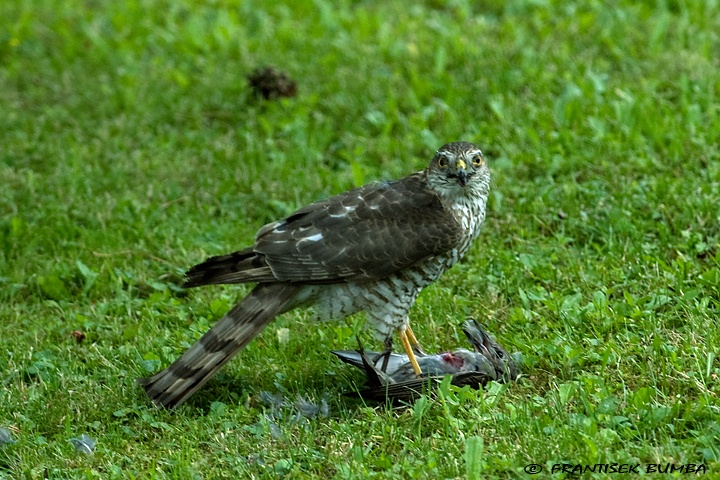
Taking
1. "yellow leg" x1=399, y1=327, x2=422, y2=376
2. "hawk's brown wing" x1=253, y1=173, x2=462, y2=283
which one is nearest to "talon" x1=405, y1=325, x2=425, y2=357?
"yellow leg" x1=399, y1=327, x2=422, y2=376

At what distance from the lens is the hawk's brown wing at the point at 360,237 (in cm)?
530

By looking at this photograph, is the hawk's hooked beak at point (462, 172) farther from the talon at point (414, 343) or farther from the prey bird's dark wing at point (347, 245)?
the talon at point (414, 343)

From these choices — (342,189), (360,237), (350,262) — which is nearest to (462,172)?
(360,237)

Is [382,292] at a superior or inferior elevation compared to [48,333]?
superior

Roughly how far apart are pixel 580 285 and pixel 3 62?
628 cm

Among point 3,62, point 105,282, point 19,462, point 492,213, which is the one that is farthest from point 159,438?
point 3,62

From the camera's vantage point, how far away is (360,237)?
541 centimetres

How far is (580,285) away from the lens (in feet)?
19.8

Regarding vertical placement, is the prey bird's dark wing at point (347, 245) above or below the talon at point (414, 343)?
above

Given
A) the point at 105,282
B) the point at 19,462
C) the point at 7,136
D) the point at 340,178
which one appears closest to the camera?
the point at 19,462

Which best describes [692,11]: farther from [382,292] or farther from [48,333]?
[48,333]

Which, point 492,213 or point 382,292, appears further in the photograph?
point 492,213

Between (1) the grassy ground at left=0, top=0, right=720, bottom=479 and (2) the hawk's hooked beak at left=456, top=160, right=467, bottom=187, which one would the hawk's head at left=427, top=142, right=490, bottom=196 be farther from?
(1) the grassy ground at left=0, top=0, right=720, bottom=479

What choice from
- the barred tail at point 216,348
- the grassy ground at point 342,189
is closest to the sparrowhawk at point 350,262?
the barred tail at point 216,348
